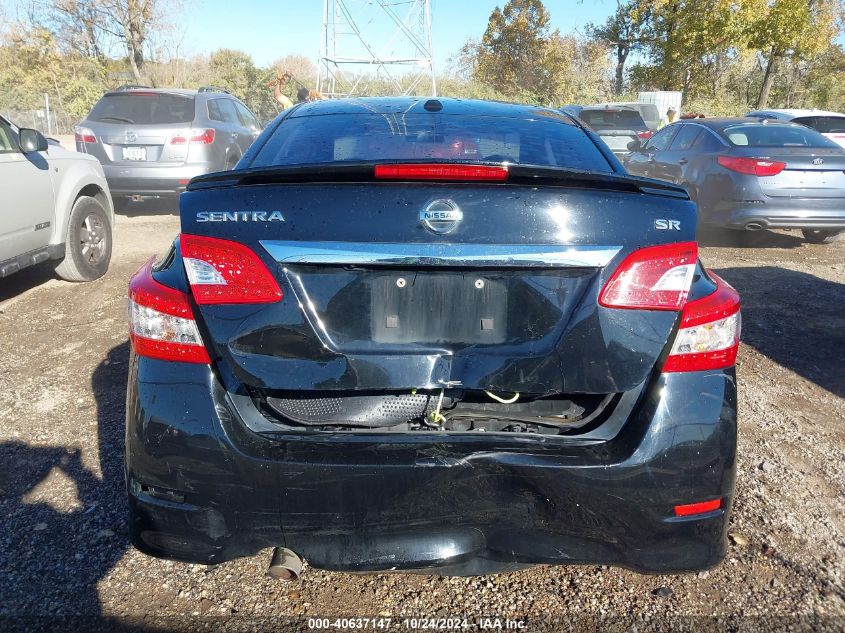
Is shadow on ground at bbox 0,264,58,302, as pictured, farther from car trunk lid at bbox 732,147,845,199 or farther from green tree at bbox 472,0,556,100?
green tree at bbox 472,0,556,100

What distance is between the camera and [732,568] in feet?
8.40

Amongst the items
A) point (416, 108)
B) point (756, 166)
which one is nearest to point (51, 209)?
point (416, 108)

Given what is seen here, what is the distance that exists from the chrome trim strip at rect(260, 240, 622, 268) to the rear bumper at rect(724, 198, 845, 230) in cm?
700

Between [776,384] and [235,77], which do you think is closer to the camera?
[776,384]

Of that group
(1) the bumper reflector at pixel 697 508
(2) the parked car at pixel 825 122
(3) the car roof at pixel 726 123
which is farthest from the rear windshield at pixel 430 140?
(2) the parked car at pixel 825 122

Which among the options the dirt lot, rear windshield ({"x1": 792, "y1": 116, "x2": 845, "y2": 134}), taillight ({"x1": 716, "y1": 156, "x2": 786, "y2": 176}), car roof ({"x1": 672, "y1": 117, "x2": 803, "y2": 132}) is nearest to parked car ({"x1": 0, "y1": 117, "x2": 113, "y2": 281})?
the dirt lot

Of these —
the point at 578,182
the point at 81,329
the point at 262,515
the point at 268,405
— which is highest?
the point at 578,182

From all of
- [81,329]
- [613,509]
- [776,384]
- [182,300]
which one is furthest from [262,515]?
[81,329]

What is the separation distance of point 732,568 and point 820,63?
117ft

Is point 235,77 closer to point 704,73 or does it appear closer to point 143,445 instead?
point 704,73

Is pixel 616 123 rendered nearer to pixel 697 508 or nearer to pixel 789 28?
pixel 789 28

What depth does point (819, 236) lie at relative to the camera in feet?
29.4

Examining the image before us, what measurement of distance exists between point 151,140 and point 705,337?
29.8 ft

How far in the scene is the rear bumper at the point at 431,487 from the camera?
1.89m
